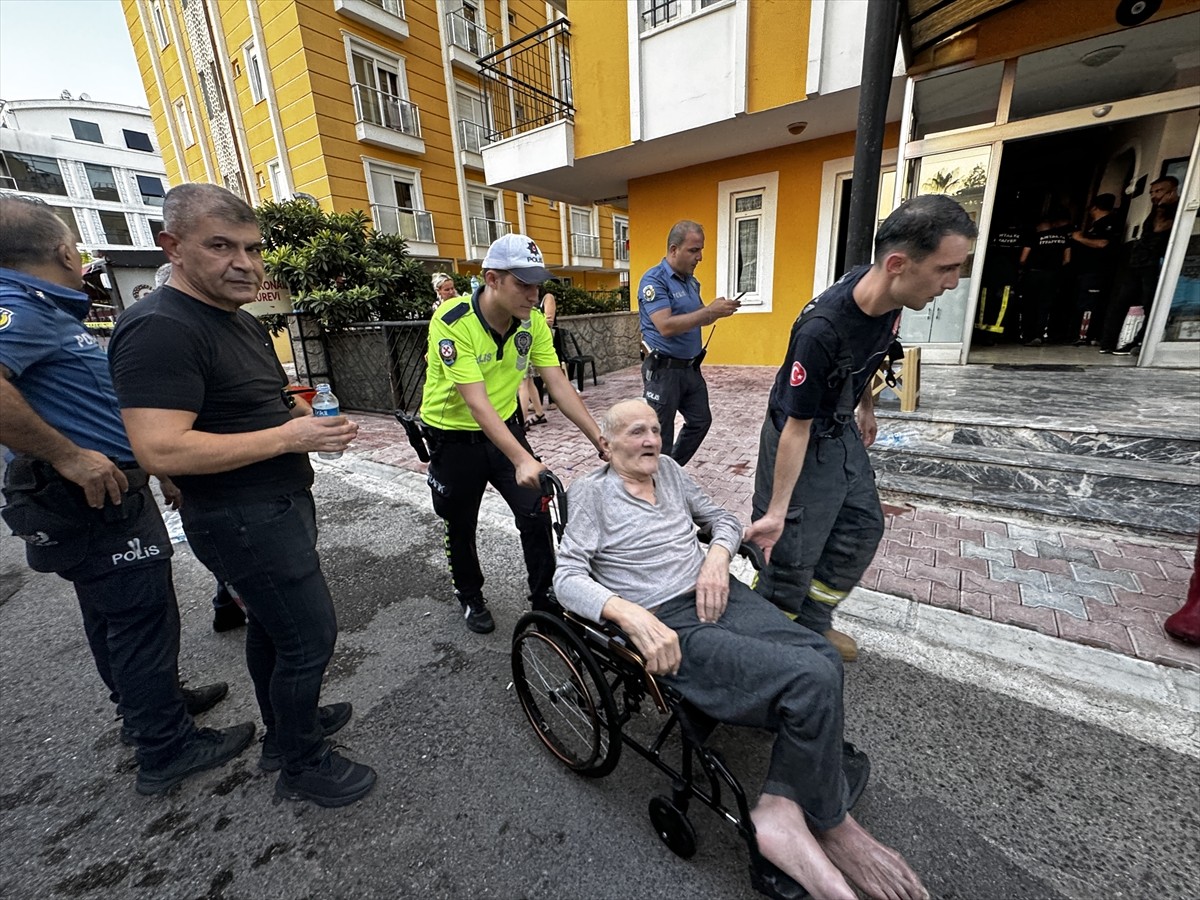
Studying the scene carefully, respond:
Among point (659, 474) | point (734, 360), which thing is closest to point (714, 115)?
point (734, 360)

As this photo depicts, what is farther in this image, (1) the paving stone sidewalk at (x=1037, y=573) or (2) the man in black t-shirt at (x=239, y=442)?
(1) the paving stone sidewalk at (x=1037, y=573)

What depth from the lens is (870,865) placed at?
4.46 ft

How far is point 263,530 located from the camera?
4.99 feet

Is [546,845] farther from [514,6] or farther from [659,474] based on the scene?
[514,6]

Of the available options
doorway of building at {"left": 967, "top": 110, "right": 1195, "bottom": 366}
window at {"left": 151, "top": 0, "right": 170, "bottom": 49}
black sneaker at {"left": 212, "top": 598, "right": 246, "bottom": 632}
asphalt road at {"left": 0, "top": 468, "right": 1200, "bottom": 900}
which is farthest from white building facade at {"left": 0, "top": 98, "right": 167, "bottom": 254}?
doorway of building at {"left": 967, "top": 110, "right": 1195, "bottom": 366}

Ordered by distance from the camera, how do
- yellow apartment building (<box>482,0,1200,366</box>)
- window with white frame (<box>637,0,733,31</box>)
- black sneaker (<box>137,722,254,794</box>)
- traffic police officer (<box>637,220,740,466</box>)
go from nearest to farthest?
black sneaker (<box>137,722,254,794</box>) → traffic police officer (<box>637,220,740,466</box>) → yellow apartment building (<box>482,0,1200,366</box>) → window with white frame (<box>637,0,733,31</box>)

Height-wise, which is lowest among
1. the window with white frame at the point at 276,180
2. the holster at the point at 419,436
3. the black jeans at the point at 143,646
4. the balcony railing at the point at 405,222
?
the black jeans at the point at 143,646

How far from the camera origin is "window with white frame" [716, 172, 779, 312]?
8391 millimetres

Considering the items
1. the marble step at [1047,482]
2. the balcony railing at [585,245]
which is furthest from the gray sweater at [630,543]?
the balcony railing at [585,245]

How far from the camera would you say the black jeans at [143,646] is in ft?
5.70

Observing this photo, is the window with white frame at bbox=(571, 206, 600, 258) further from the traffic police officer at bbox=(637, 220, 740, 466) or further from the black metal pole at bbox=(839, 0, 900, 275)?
the black metal pole at bbox=(839, 0, 900, 275)

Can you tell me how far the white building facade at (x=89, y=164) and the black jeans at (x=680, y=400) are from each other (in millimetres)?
36557

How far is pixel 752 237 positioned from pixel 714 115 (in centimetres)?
233

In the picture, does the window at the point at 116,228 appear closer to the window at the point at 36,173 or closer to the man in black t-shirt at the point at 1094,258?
the window at the point at 36,173
